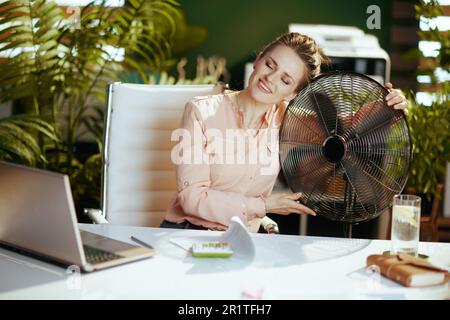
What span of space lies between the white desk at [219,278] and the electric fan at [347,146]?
181 millimetres

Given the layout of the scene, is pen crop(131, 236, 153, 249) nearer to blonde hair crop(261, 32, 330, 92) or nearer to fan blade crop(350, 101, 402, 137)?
fan blade crop(350, 101, 402, 137)

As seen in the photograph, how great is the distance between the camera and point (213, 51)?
192 inches

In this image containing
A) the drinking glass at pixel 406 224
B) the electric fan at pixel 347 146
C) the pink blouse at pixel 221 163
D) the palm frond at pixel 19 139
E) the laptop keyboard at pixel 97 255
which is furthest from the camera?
the palm frond at pixel 19 139

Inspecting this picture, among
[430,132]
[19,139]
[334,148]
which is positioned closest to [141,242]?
[334,148]

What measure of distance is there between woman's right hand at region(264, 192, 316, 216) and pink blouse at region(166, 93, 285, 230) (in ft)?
0.13

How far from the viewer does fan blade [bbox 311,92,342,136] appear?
1.67 metres

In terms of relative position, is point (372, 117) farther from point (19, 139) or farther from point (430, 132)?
point (19, 139)

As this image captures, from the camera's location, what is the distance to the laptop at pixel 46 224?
1.21 meters

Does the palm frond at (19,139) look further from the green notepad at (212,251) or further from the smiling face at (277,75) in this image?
the green notepad at (212,251)

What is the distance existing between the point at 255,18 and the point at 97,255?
374 centimetres

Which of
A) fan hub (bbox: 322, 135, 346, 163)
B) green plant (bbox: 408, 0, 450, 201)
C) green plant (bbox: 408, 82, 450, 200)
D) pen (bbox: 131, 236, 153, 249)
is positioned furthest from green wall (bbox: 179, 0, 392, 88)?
pen (bbox: 131, 236, 153, 249)

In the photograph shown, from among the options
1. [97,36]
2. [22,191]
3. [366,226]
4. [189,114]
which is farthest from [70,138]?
[22,191]

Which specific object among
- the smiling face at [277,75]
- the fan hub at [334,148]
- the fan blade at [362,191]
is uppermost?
the smiling face at [277,75]

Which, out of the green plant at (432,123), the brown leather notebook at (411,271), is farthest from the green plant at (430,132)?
the brown leather notebook at (411,271)
